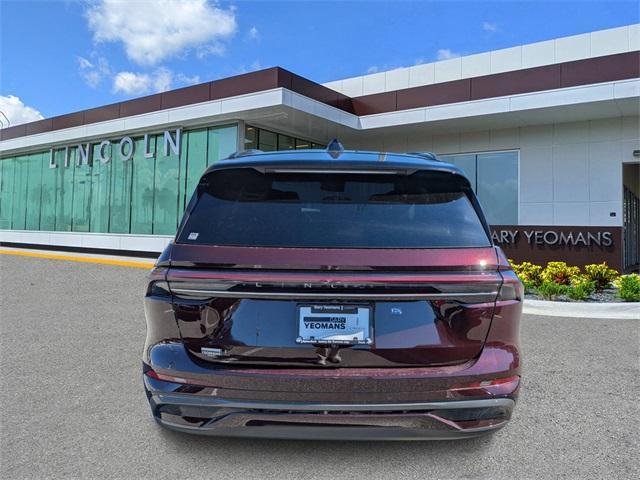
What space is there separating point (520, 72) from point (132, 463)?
14138mm

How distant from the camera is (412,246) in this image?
7.75ft

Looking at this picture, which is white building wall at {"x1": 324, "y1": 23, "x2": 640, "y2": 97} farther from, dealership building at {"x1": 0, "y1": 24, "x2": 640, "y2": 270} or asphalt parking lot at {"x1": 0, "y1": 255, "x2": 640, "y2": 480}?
asphalt parking lot at {"x1": 0, "y1": 255, "x2": 640, "y2": 480}

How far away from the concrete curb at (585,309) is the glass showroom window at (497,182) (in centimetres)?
745

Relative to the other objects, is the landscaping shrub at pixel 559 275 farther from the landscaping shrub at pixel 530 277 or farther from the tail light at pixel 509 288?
the tail light at pixel 509 288

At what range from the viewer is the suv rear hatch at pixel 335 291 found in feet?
7.29

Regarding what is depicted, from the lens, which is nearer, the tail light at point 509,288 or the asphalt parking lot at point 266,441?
the tail light at point 509,288

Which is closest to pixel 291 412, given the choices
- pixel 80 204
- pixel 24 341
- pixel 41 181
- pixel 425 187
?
pixel 425 187

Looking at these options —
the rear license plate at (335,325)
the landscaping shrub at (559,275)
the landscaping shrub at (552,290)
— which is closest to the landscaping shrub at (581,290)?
the landscaping shrub at (552,290)

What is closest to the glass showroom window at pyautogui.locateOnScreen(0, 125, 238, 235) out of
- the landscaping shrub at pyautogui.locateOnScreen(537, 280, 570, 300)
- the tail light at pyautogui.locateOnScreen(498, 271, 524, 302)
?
the landscaping shrub at pyautogui.locateOnScreen(537, 280, 570, 300)

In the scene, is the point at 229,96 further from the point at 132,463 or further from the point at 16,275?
the point at 132,463

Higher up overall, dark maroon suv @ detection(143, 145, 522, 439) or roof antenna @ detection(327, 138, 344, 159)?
roof antenna @ detection(327, 138, 344, 159)

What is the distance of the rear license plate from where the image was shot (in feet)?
7.27

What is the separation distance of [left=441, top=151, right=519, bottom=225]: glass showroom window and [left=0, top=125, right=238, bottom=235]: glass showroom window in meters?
8.26

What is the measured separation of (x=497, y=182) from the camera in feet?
51.1
